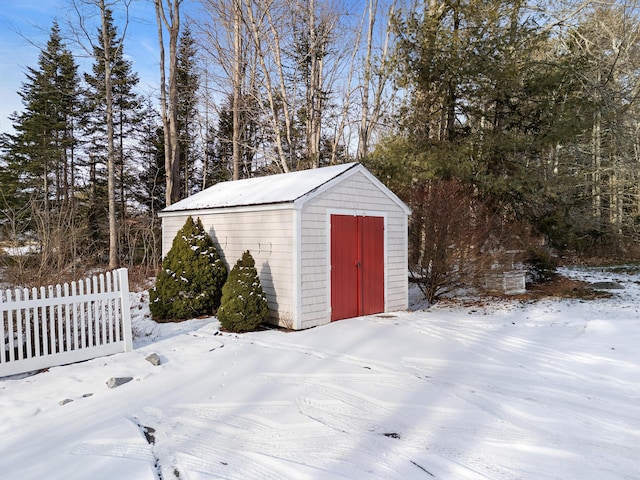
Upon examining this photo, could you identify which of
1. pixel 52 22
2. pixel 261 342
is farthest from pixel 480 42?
pixel 52 22

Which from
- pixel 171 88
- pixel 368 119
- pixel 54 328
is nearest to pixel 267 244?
pixel 54 328

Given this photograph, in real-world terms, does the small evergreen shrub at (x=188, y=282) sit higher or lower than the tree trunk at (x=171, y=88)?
lower

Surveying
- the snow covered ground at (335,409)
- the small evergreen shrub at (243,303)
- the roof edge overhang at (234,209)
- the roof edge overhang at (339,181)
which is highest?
the roof edge overhang at (339,181)

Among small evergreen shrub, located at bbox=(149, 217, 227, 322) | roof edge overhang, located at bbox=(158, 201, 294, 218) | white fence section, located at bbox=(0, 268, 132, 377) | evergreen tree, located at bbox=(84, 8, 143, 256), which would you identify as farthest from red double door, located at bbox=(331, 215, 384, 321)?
evergreen tree, located at bbox=(84, 8, 143, 256)

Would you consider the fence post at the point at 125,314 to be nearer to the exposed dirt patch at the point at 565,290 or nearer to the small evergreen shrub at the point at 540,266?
the exposed dirt patch at the point at 565,290

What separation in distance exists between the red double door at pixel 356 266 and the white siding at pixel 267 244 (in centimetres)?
91

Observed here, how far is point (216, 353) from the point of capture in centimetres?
538

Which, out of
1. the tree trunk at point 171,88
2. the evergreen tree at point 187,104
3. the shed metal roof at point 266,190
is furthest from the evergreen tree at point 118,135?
the shed metal roof at point 266,190

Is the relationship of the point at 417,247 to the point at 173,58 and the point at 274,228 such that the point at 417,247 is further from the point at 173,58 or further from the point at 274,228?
the point at 173,58

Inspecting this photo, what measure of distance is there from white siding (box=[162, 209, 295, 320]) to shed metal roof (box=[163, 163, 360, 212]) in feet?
0.80

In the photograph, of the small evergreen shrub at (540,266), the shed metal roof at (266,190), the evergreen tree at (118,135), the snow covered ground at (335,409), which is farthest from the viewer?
the evergreen tree at (118,135)

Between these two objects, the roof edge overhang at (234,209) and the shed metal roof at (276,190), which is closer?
the roof edge overhang at (234,209)

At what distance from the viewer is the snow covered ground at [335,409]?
9.25ft

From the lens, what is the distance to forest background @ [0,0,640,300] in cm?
1006
